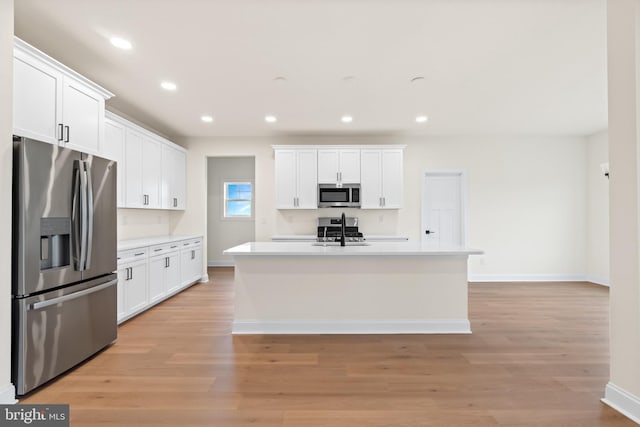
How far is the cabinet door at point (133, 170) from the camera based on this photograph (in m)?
4.24

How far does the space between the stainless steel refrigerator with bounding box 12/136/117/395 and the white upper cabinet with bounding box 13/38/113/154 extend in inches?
13.3

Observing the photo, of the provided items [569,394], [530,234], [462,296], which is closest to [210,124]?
[462,296]

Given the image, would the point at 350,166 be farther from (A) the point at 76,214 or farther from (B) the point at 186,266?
(A) the point at 76,214

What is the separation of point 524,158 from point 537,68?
317 cm

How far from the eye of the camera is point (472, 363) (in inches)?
103

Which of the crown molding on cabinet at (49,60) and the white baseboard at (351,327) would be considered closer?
the crown molding on cabinet at (49,60)

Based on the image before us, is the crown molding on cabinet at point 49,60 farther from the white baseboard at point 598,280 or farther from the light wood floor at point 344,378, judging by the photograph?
the white baseboard at point 598,280

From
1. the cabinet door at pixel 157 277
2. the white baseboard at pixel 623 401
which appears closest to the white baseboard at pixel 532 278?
the white baseboard at pixel 623 401

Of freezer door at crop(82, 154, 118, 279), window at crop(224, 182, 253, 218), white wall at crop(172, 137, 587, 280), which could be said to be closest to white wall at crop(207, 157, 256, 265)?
window at crop(224, 182, 253, 218)

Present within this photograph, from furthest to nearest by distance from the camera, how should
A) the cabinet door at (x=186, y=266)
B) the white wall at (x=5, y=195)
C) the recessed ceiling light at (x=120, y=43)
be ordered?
the cabinet door at (x=186, y=266)
the recessed ceiling light at (x=120, y=43)
the white wall at (x=5, y=195)

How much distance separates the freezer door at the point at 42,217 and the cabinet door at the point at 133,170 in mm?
1885

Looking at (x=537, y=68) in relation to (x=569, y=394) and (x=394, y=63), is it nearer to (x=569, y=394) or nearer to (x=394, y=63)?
(x=394, y=63)

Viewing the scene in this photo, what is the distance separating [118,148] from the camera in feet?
13.3

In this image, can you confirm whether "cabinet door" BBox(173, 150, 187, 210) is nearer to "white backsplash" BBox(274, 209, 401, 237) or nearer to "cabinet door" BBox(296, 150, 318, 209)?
"white backsplash" BBox(274, 209, 401, 237)
